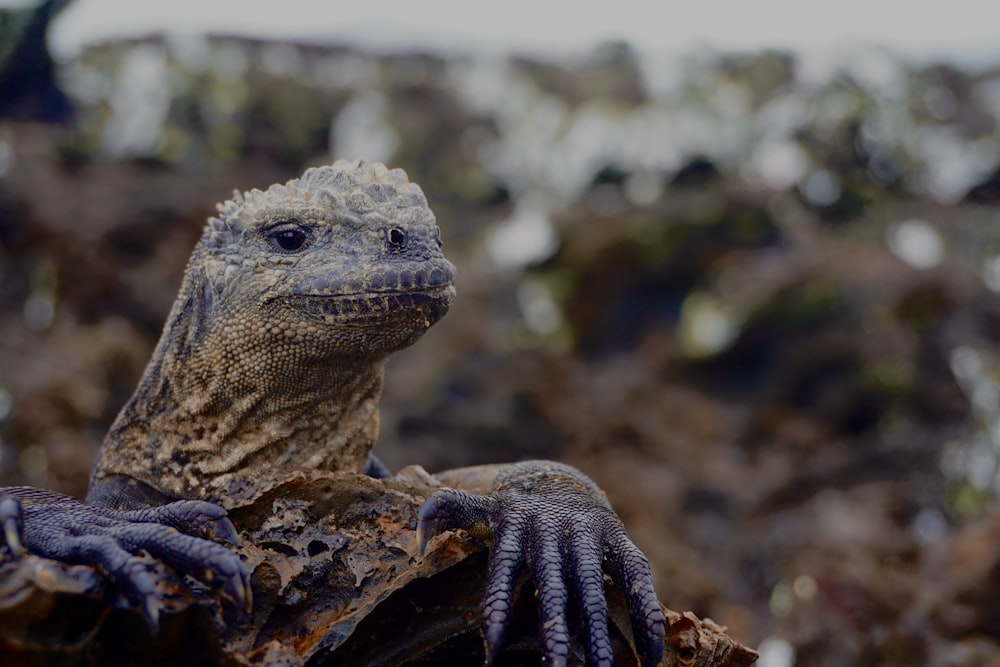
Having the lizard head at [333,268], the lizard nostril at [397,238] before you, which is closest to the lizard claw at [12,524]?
the lizard head at [333,268]

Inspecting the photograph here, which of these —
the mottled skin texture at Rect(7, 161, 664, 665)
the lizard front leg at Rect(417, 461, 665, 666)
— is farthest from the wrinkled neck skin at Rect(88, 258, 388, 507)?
the lizard front leg at Rect(417, 461, 665, 666)

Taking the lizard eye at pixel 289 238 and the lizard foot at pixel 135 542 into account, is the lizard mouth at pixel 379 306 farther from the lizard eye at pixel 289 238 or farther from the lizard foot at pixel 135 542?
the lizard foot at pixel 135 542

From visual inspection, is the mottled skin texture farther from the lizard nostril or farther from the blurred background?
the blurred background

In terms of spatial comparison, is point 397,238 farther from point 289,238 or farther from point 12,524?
point 12,524

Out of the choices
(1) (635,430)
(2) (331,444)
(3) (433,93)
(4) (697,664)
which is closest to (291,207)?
(2) (331,444)

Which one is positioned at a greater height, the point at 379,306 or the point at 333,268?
the point at 333,268

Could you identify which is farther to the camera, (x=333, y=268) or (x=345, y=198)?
(x=345, y=198)

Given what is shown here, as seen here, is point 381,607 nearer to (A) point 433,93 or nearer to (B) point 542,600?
(B) point 542,600

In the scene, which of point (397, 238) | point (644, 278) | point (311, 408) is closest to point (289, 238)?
point (397, 238)
